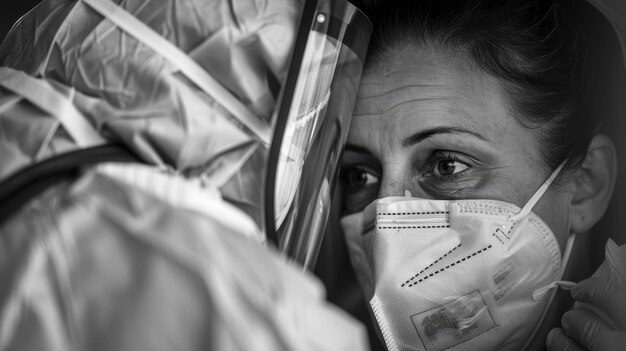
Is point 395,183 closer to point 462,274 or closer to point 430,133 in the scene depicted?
point 430,133

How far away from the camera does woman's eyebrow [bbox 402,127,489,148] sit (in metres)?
1.19

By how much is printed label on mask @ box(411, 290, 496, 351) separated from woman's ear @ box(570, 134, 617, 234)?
11.2 inches

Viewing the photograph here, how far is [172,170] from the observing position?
2.59 ft

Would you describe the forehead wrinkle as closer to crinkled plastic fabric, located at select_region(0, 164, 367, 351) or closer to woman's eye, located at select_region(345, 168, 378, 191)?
woman's eye, located at select_region(345, 168, 378, 191)

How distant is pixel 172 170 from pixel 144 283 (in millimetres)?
231

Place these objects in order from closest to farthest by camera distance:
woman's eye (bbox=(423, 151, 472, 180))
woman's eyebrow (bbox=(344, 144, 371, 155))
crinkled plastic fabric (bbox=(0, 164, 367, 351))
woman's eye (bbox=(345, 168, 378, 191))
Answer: crinkled plastic fabric (bbox=(0, 164, 367, 351)) < woman's eye (bbox=(423, 151, 472, 180)) < woman's eyebrow (bbox=(344, 144, 371, 155)) < woman's eye (bbox=(345, 168, 378, 191))

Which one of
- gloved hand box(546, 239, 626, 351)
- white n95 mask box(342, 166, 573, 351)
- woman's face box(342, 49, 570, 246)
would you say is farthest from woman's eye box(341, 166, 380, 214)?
gloved hand box(546, 239, 626, 351)

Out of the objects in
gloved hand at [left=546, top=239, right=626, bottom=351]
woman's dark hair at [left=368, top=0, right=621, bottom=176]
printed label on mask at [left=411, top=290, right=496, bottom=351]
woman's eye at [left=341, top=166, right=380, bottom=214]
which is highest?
woman's dark hair at [left=368, top=0, right=621, bottom=176]

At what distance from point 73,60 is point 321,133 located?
1.26ft

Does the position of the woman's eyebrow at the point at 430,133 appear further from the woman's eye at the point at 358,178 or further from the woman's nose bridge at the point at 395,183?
the woman's eye at the point at 358,178

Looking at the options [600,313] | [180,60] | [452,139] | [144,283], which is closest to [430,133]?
[452,139]

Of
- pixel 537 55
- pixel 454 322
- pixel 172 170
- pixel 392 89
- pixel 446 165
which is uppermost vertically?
pixel 537 55

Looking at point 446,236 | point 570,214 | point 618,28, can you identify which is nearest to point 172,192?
point 446,236

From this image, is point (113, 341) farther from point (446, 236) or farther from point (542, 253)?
point (542, 253)
